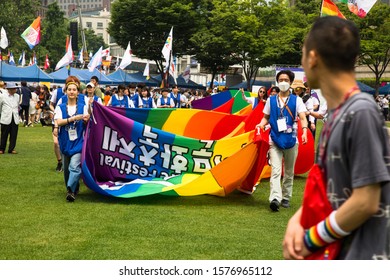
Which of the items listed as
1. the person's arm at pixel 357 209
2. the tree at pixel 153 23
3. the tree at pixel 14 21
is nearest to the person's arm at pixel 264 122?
the person's arm at pixel 357 209

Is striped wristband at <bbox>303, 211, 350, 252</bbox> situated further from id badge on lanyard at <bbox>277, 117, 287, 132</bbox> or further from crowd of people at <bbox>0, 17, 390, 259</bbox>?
id badge on lanyard at <bbox>277, 117, 287, 132</bbox>

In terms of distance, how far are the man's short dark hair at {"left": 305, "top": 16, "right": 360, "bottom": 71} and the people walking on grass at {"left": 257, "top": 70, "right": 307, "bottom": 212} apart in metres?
6.43

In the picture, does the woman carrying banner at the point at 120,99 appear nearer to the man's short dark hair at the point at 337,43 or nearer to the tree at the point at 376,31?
the man's short dark hair at the point at 337,43

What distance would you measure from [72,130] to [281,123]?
315cm

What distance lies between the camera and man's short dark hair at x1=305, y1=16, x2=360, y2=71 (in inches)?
97.6

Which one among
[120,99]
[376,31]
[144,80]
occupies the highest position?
[376,31]

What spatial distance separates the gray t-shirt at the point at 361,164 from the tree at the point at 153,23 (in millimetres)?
47941

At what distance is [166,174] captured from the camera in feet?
34.0

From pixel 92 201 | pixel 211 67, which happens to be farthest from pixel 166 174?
pixel 211 67

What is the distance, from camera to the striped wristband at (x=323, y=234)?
246 centimetres

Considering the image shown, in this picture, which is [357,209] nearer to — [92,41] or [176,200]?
[176,200]

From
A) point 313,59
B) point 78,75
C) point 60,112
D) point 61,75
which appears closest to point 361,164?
point 313,59

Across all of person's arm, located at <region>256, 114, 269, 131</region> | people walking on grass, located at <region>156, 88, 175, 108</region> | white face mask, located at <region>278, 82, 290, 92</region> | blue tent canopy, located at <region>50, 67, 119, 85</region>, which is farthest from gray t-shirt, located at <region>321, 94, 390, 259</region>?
blue tent canopy, located at <region>50, 67, 119, 85</region>

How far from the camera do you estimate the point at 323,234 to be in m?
2.51
